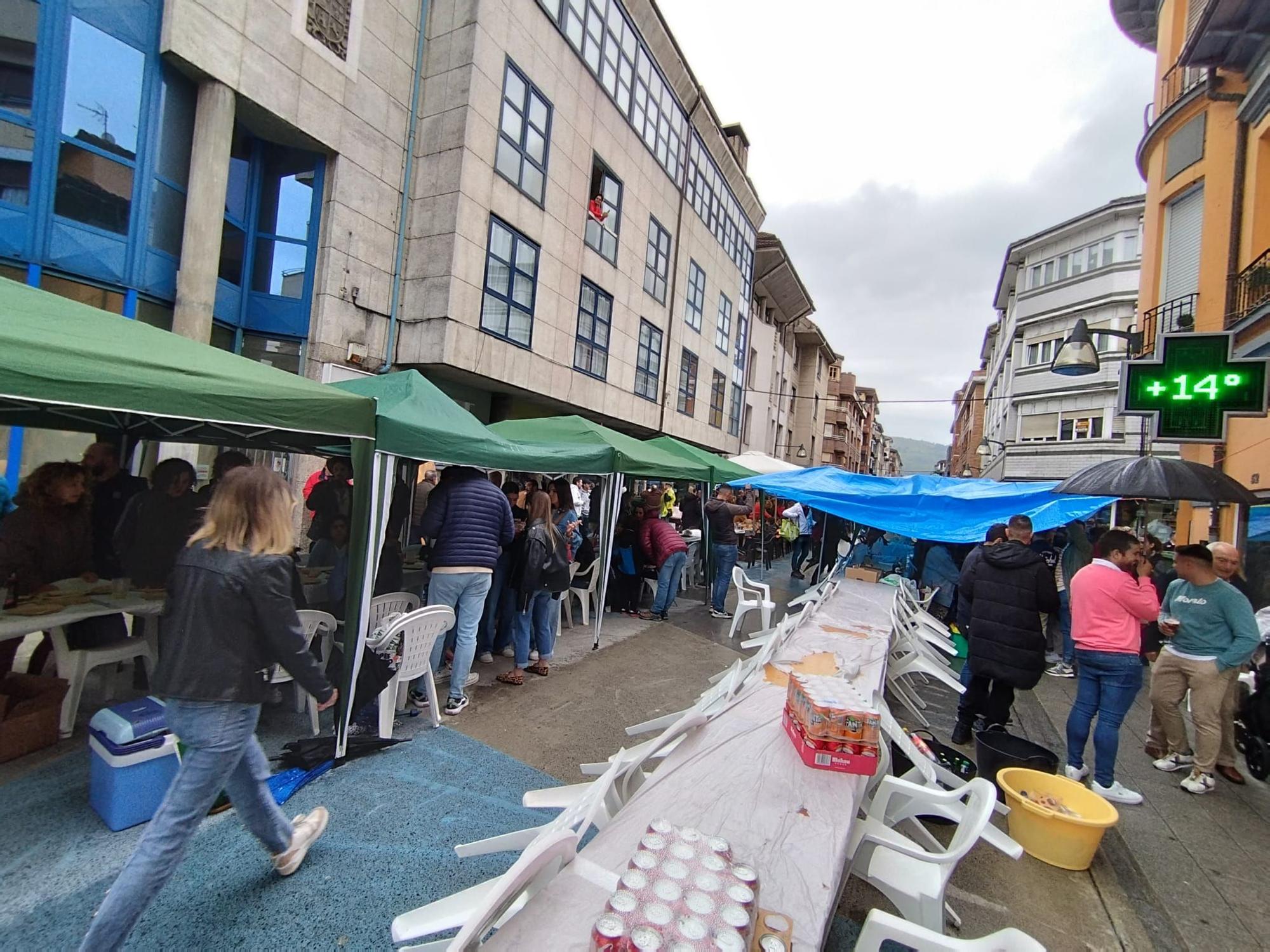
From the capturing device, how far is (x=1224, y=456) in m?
8.73

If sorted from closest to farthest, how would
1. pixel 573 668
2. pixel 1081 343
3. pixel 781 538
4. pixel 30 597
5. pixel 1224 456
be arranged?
pixel 30 597 < pixel 573 668 < pixel 1081 343 < pixel 1224 456 < pixel 781 538

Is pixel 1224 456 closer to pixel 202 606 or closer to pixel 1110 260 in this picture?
pixel 202 606

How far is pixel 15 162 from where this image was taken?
7.36 meters

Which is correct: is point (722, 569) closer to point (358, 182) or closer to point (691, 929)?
point (691, 929)

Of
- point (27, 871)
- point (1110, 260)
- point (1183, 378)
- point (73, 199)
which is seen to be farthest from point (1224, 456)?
point (1110, 260)

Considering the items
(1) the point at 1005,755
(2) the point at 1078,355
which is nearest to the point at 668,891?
(1) the point at 1005,755

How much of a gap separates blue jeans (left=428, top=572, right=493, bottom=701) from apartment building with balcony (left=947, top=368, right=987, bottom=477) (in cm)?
4421

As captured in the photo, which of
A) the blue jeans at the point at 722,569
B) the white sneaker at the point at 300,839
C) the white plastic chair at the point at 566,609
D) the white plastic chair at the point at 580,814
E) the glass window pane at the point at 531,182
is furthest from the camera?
the glass window pane at the point at 531,182

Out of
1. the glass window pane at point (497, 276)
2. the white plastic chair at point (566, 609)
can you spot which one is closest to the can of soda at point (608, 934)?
the white plastic chair at point (566, 609)

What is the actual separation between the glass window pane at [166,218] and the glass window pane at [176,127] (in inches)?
9.0

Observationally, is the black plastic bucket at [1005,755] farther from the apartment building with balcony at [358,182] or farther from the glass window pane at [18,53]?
the glass window pane at [18,53]

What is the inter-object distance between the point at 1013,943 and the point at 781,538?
54.7 feet

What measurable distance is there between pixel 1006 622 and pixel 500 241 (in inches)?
463

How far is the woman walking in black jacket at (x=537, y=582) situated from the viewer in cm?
565
